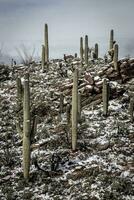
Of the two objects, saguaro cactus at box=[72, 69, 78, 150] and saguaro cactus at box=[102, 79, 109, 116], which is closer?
saguaro cactus at box=[72, 69, 78, 150]

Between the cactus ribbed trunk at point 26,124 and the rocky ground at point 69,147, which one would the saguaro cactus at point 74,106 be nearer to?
the rocky ground at point 69,147

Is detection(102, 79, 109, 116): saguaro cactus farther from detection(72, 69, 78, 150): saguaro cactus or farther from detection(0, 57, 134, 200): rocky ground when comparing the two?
detection(72, 69, 78, 150): saguaro cactus

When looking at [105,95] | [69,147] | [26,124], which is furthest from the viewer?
[105,95]

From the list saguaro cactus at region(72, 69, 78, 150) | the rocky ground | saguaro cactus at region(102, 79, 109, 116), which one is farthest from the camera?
saguaro cactus at region(102, 79, 109, 116)

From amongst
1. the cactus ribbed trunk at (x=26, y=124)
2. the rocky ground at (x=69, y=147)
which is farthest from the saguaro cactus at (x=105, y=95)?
the cactus ribbed trunk at (x=26, y=124)

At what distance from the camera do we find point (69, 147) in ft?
56.1

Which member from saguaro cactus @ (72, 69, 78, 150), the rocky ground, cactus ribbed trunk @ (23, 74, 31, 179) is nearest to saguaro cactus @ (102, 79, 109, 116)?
the rocky ground

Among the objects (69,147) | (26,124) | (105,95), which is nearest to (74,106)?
(69,147)

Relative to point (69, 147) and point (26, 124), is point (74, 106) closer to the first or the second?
point (69, 147)

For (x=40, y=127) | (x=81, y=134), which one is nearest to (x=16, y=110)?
(x=40, y=127)

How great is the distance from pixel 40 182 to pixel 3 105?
9.58m

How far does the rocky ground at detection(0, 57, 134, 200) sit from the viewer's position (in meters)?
13.9

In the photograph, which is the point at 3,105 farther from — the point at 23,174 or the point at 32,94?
the point at 23,174

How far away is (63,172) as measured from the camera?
15.3 meters
